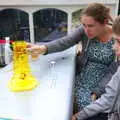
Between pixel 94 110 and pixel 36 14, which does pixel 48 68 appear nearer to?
pixel 94 110

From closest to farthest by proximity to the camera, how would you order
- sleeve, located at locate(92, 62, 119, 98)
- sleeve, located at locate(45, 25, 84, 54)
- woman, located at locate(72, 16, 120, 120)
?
1. woman, located at locate(72, 16, 120, 120)
2. sleeve, located at locate(92, 62, 119, 98)
3. sleeve, located at locate(45, 25, 84, 54)

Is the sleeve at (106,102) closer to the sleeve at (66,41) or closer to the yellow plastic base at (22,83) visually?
the yellow plastic base at (22,83)

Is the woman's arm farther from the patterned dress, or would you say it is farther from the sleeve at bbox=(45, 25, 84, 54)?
the sleeve at bbox=(45, 25, 84, 54)

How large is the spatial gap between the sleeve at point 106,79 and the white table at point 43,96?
209 mm

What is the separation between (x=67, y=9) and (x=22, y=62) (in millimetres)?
1367

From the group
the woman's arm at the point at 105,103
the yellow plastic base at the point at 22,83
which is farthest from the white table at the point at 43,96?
the woman's arm at the point at 105,103

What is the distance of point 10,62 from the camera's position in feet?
4.91

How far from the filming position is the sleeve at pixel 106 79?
1380 millimetres

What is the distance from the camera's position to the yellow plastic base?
41.0 inches

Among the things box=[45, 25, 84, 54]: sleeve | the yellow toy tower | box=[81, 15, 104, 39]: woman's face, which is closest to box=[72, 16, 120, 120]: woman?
the yellow toy tower

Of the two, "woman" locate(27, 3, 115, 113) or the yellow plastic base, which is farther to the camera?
"woman" locate(27, 3, 115, 113)

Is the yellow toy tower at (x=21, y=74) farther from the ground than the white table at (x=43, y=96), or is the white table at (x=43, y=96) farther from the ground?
the yellow toy tower at (x=21, y=74)

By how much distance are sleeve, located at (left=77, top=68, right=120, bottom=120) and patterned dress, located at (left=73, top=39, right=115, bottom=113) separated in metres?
0.28

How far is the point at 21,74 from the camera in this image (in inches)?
44.1
